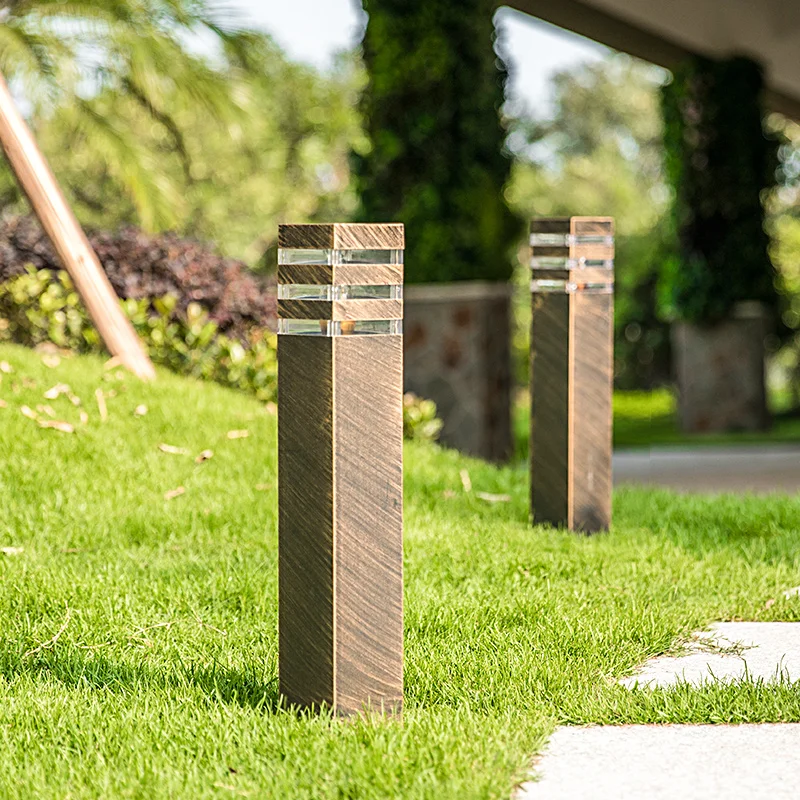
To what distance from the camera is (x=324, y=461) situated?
9.24ft

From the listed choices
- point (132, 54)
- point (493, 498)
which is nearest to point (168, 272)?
point (493, 498)

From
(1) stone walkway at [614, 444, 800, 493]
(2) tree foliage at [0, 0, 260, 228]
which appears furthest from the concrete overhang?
(1) stone walkway at [614, 444, 800, 493]

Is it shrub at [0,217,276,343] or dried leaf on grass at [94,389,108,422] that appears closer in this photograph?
dried leaf on grass at [94,389,108,422]

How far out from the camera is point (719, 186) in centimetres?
1266

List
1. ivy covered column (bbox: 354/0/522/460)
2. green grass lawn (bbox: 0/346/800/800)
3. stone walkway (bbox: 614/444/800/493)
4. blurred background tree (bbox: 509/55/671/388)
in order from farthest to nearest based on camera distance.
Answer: blurred background tree (bbox: 509/55/671/388) < ivy covered column (bbox: 354/0/522/460) < stone walkway (bbox: 614/444/800/493) < green grass lawn (bbox: 0/346/800/800)

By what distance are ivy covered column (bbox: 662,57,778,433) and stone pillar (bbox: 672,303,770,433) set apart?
1 cm

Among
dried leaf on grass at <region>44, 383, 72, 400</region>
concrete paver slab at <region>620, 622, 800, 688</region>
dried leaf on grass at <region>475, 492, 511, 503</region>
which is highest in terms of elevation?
dried leaf on grass at <region>44, 383, 72, 400</region>

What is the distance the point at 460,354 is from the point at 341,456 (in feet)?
21.2

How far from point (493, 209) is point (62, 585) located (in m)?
5.93

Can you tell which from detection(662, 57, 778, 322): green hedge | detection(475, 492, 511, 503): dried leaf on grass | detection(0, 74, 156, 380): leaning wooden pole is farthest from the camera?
detection(662, 57, 778, 322): green hedge

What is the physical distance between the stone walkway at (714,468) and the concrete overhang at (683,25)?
4.20 metres

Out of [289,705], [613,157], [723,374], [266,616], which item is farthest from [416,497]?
[613,157]

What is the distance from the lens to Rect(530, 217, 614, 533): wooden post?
16.6ft

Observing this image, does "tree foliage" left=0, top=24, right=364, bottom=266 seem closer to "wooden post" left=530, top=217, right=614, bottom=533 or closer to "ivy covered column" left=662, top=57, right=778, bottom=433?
"ivy covered column" left=662, top=57, right=778, bottom=433
